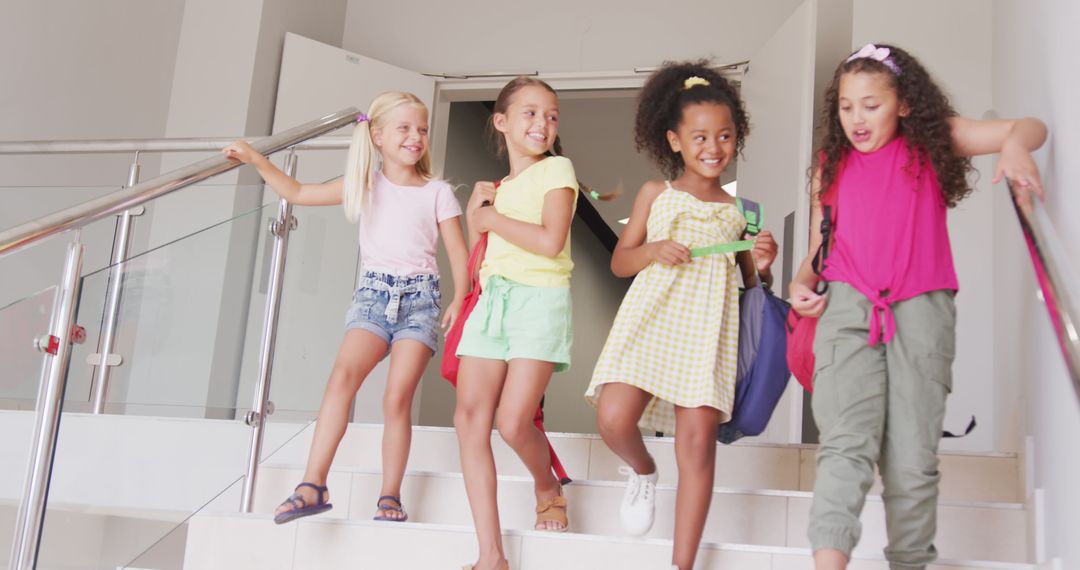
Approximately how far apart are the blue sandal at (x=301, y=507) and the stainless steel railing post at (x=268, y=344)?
42 centimetres

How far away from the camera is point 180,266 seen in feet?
8.68

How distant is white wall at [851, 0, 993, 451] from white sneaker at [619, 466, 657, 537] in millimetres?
1312

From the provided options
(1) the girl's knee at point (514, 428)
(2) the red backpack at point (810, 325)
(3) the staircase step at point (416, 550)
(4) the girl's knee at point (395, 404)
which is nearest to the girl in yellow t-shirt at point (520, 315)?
(1) the girl's knee at point (514, 428)

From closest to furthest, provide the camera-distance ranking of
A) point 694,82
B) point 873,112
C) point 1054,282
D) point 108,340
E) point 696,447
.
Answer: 1. point 1054,282
2. point 873,112
3. point 696,447
4. point 108,340
5. point 694,82

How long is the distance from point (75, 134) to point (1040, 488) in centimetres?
396

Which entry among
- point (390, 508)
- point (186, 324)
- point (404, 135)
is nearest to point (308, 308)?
point (186, 324)

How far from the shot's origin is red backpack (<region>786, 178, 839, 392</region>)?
2.03 metres

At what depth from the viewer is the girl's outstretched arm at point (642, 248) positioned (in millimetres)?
2311

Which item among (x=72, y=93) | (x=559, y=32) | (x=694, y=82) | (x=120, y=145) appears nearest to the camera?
(x=694, y=82)

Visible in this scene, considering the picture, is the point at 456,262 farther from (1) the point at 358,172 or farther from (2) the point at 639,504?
(2) the point at 639,504

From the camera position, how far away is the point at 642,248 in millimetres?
2387

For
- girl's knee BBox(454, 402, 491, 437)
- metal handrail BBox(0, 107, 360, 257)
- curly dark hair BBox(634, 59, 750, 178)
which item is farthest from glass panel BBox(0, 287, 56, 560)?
curly dark hair BBox(634, 59, 750, 178)

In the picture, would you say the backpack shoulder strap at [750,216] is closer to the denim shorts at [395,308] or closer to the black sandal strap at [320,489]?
the denim shorts at [395,308]

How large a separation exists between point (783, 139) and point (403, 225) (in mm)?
2481
